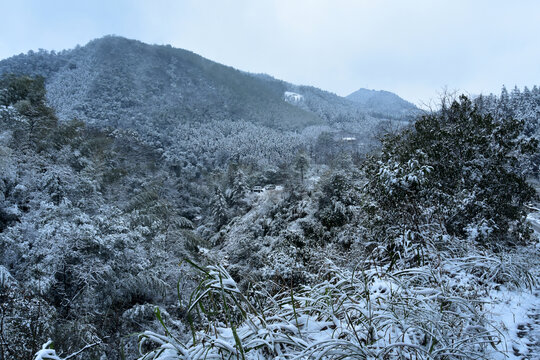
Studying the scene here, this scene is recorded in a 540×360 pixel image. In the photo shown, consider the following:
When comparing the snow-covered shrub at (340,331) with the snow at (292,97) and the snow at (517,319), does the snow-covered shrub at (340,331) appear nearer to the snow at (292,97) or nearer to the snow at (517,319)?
the snow at (517,319)

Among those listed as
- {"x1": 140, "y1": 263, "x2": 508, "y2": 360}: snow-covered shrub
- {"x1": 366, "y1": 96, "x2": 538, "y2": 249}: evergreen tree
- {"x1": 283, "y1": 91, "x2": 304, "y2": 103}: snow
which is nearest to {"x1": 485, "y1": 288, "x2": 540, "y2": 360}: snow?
{"x1": 140, "y1": 263, "x2": 508, "y2": 360}: snow-covered shrub

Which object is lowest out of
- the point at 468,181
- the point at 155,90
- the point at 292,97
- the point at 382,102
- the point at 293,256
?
the point at 293,256

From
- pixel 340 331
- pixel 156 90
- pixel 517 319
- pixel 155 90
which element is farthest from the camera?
pixel 156 90

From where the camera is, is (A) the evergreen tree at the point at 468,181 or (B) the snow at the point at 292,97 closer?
(A) the evergreen tree at the point at 468,181

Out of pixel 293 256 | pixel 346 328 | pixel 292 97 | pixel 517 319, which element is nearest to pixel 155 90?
pixel 292 97

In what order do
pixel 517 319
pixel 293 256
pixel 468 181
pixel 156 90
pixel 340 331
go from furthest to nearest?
pixel 156 90 < pixel 293 256 < pixel 468 181 < pixel 517 319 < pixel 340 331

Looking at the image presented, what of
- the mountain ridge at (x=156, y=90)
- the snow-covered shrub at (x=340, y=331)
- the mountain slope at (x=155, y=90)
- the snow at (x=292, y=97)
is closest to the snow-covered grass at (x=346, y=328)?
the snow-covered shrub at (x=340, y=331)

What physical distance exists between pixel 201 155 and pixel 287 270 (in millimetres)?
39877

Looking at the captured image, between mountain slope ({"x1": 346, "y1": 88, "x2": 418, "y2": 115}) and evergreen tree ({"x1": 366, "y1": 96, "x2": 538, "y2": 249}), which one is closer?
evergreen tree ({"x1": 366, "y1": 96, "x2": 538, "y2": 249})

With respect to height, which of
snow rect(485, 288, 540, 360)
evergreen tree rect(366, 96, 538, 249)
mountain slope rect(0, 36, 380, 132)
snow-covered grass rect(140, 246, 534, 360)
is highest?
mountain slope rect(0, 36, 380, 132)

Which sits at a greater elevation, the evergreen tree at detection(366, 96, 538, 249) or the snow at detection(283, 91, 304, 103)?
the snow at detection(283, 91, 304, 103)

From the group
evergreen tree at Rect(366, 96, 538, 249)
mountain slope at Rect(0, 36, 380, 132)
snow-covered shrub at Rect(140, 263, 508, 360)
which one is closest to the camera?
snow-covered shrub at Rect(140, 263, 508, 360)

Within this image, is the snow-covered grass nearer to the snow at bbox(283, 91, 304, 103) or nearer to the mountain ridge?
the mountain ridge

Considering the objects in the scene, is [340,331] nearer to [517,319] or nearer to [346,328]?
[346,328]
